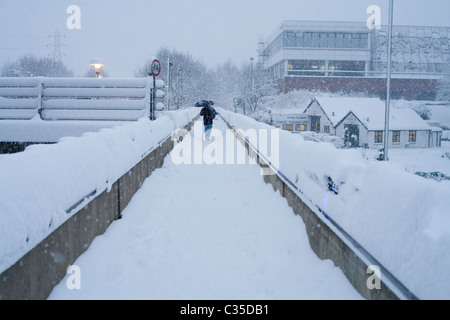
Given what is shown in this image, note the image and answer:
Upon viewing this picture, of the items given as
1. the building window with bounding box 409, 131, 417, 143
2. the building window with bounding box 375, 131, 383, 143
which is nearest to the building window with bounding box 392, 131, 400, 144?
the building window with bounding box 409, 131, 417, 143

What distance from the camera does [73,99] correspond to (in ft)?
31.1

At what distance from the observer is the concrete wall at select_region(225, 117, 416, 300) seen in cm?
272

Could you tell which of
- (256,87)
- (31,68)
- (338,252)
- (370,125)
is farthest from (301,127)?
(31,68)

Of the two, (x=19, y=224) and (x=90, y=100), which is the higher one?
(x=90, y=100)

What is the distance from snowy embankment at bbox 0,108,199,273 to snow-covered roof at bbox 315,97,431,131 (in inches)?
2054

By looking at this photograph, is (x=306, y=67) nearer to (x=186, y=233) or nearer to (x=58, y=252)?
(x=186, y=233)

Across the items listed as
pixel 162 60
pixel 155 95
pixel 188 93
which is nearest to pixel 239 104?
pixel 188 93

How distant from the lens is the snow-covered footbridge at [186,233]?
2.48m

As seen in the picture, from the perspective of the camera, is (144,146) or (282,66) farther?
(282,66)

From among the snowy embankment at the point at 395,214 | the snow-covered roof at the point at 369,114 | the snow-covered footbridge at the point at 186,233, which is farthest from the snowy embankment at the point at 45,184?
the snow-covered roof at the point at 369,114

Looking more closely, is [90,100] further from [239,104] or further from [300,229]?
[239,104]

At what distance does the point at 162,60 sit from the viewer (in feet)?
263
